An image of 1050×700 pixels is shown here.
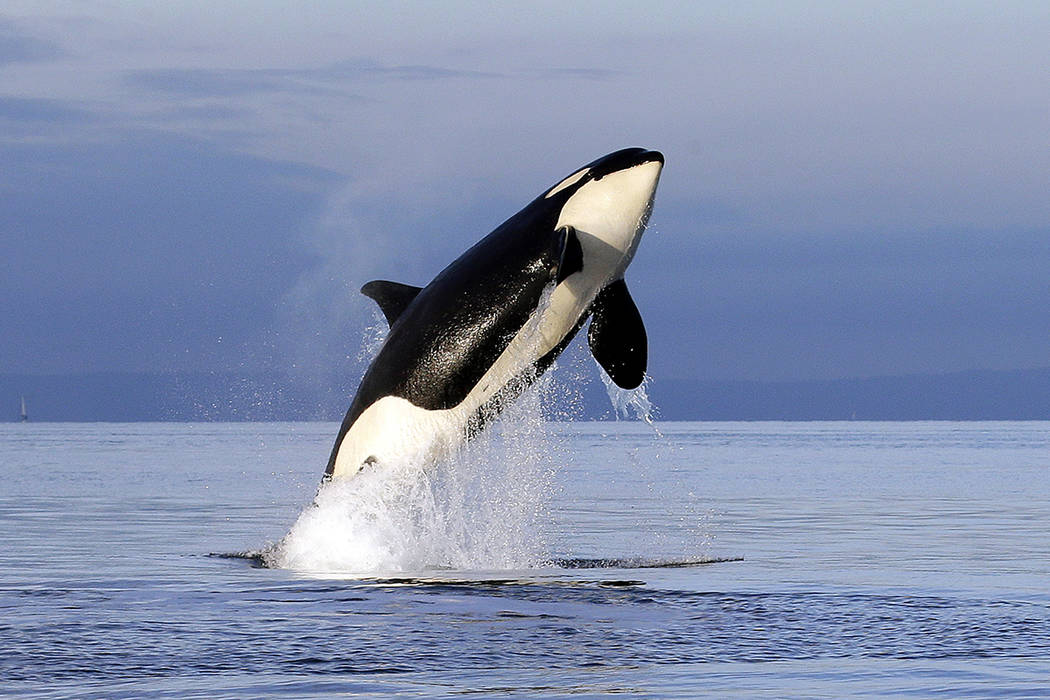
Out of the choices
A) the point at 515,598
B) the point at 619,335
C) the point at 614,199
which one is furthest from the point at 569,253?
the point at 515,598

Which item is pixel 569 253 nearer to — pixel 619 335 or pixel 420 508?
pixel 619 335

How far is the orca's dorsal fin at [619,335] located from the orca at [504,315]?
0.05ft

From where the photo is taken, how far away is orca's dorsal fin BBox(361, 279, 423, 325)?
50.2ft

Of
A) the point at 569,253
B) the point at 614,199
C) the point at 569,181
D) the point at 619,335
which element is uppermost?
the point at 569,181

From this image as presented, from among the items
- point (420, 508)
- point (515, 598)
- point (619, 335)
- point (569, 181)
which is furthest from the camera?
point (420, 508)

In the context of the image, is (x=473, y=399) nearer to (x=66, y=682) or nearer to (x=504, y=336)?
(x=504, y=336)

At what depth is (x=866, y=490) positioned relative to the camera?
35.9m

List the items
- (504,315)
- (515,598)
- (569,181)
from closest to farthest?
(515,598), (504,315), (569,181)

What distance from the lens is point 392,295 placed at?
15375mm

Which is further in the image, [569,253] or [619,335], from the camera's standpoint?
[619,335]

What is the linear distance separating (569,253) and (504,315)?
0.85 metres

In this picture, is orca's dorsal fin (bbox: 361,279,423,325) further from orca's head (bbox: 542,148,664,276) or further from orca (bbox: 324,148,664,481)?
orca's head (bbox: 542,148,664,276)

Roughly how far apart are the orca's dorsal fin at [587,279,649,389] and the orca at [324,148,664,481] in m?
0.01

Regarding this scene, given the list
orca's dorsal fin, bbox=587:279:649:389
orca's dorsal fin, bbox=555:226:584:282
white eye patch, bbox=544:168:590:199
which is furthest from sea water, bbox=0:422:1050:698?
white eye patch, bbox=544:168:590:199
